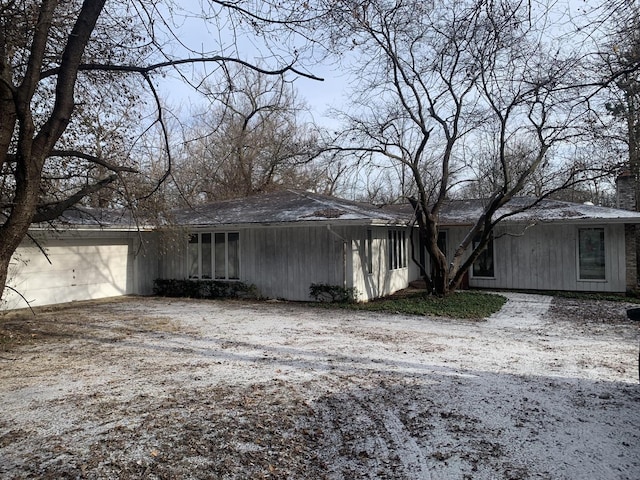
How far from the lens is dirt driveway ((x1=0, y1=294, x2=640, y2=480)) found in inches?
141

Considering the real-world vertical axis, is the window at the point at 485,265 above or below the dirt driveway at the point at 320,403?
above

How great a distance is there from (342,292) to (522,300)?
5.41m

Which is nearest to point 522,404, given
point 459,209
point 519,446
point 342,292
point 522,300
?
point 519,446

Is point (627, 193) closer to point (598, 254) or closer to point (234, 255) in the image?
point (598, 254)

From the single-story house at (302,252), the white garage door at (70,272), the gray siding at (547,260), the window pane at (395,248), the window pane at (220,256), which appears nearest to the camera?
the white garage door at (70,272)

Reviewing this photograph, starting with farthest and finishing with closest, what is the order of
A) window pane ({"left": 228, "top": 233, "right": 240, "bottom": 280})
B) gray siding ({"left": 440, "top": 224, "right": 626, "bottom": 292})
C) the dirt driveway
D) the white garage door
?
window pane ({"left": 228, "top": 233, "right": 240, "bottom": 280}) → gray siding ({"left": 440, "top": 224, "right": 626, "bottom": 292}) → the white garage door → the dirt driveway

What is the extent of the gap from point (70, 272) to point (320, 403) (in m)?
11.8

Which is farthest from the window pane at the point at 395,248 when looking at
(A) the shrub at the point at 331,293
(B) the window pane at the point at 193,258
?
(B) the window pane at the point at 193,258

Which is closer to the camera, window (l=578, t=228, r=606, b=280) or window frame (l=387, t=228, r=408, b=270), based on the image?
window (l=578, t=228, r=606, b=280)

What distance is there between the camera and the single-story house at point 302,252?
1318 cm

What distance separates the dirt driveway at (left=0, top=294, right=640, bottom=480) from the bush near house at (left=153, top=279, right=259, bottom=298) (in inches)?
210

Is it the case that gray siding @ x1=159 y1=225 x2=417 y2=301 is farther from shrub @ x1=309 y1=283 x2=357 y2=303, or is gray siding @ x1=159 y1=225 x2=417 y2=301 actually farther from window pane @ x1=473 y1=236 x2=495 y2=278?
window pane @ x1=473 y1=236 x2=495 y2=278

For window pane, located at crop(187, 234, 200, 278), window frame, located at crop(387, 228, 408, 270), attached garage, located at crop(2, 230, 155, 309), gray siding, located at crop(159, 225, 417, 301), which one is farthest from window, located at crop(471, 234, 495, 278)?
attached garage, located at crop(2, 230, 155, 309)

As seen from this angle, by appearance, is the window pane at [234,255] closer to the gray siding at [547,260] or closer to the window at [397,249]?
the window at [397,249]
